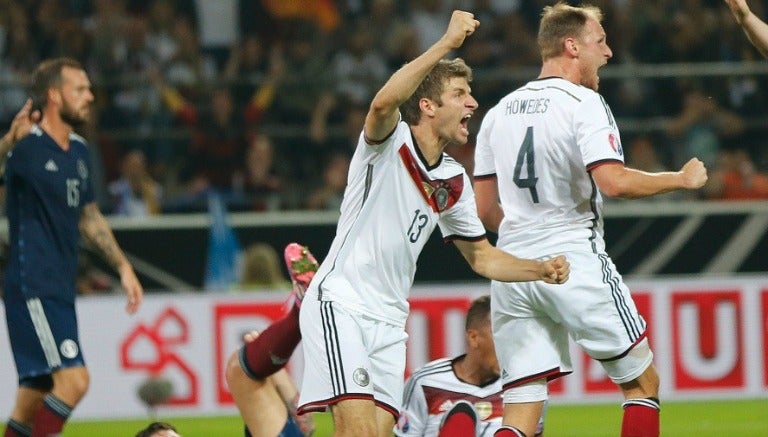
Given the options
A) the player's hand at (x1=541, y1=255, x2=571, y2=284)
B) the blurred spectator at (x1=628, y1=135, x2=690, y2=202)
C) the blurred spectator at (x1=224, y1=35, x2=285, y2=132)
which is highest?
the blurred spectator at (x1=224, y1=35, x2=285, y2=132)

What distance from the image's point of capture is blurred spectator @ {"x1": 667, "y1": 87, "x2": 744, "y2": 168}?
1330cm

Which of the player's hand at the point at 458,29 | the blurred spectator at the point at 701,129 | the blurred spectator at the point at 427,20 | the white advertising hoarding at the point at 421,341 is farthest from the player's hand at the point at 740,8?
the blurred spectator at the point at 427,20

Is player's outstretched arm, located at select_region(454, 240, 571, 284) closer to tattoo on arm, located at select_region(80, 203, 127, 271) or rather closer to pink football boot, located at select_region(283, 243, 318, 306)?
pink football boot, located at select_region(283, 243, 318, 306)

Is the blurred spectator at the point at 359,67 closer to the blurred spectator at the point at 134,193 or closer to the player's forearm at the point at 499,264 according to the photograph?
the blurred spectator at the point at 134,193

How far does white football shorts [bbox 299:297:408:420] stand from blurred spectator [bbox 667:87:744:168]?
27.0ft

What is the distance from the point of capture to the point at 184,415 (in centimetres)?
1045

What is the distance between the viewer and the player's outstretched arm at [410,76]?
5074 millimetres

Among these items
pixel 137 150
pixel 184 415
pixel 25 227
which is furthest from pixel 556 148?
pixel 137 150

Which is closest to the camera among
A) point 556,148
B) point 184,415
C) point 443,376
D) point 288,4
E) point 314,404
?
point 314,404

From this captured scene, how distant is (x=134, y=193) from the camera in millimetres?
12375

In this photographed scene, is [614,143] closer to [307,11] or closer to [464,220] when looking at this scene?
[464,220]

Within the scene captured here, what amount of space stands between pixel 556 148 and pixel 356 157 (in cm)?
90

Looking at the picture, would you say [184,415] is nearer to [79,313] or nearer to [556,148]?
[79,313]

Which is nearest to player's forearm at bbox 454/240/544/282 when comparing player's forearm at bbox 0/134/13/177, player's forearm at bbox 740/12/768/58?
player's forearm at bbox 740/12/768/58
